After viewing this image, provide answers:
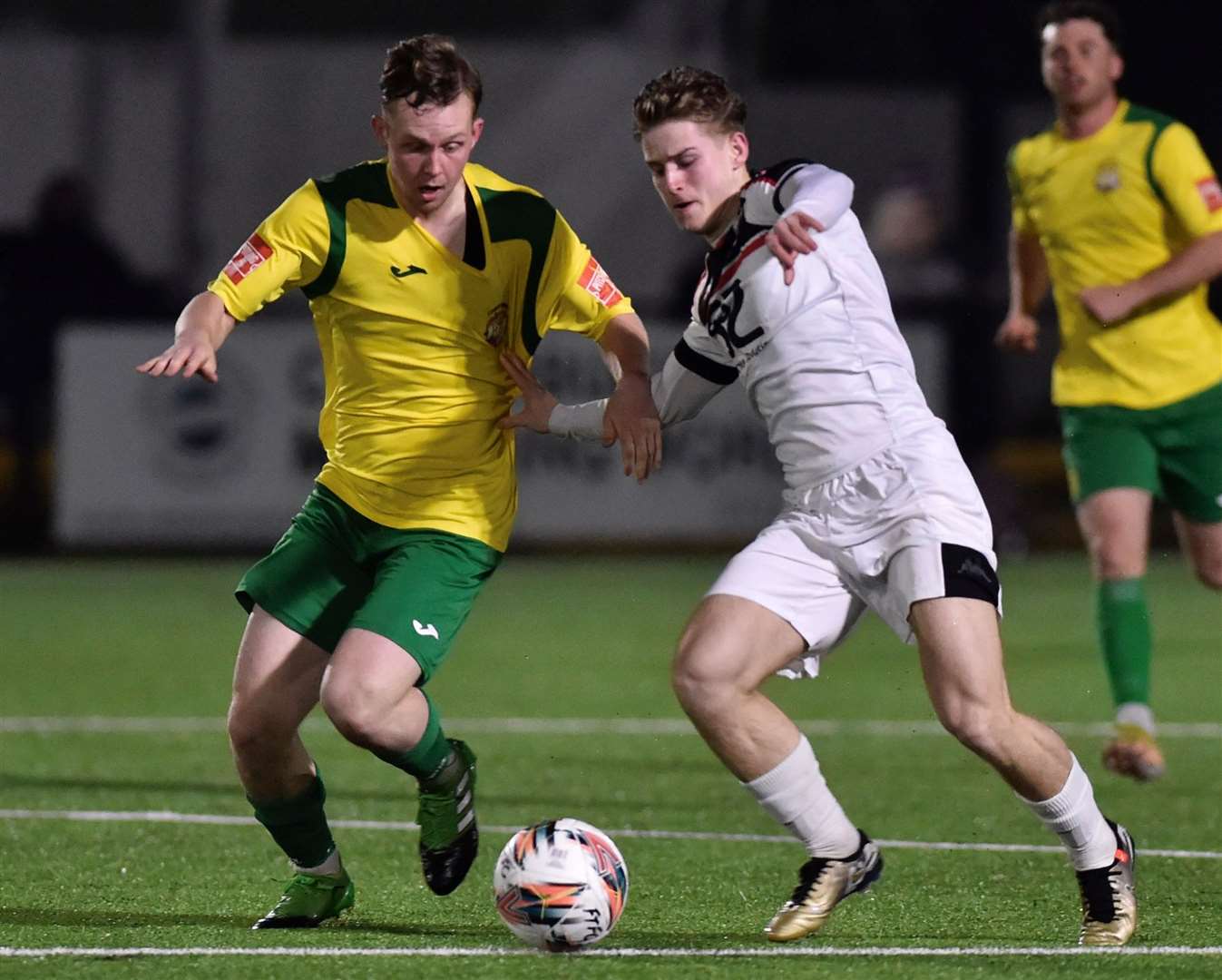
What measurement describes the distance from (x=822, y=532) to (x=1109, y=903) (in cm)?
99

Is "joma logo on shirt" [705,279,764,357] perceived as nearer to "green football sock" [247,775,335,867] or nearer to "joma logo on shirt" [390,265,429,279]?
"joma logo on shirt" [390,265,429,279]

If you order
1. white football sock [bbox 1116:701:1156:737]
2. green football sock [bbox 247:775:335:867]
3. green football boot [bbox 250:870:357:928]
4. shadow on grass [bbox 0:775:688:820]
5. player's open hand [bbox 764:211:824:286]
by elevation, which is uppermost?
player's open hand [bbox 764:211:824:286]

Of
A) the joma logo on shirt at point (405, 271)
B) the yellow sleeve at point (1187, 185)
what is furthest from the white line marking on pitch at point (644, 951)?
the yellow sleeve at point (1187, 185)

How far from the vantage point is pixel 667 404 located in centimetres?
525

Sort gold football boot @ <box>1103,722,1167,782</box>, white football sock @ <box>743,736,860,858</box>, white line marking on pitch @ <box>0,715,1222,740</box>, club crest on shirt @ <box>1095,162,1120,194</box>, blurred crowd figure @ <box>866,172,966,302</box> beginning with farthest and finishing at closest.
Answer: blurred crowd figure @ <box>866,172,966,302</box>, white line marking on pitch @ <box>0,715,1222,740</box>, club crest on shirt @ <box>1095,162,1120,194</box>, gold football boot @ <box>1103,722,1167,782</box>, white football sock @ <box>743,736,860,858</box>

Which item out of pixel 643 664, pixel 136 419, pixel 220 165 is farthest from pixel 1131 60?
pixel 643 664

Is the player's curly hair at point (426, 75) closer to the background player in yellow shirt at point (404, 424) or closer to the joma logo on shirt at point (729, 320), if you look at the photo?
the background player in yellow shirt at point (404, 424)

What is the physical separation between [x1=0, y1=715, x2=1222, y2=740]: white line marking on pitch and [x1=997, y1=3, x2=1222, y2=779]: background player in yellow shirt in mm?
1446

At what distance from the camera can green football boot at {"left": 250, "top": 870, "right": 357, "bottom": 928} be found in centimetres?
511

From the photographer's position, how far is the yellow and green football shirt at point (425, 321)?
17.4 ft

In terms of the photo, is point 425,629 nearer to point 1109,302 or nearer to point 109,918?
point 109,918

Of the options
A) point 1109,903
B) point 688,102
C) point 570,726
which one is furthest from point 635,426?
point 570,726

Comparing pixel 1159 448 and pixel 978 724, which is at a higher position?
pixel 978 724

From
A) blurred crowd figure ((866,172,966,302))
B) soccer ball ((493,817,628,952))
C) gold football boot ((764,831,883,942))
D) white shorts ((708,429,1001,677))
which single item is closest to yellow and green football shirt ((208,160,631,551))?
white shorts ((708,429,1001,677))
